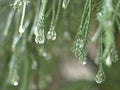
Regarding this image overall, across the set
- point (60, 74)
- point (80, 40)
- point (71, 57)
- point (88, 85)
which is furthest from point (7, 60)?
point (60, 74)

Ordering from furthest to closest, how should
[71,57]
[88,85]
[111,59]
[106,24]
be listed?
[71,57], [88,85], [111,59], [106,24]

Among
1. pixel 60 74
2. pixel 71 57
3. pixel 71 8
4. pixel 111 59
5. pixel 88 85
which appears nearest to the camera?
pixel 111 59

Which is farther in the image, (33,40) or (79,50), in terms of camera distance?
(33,40)

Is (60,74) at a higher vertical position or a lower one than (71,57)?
lower

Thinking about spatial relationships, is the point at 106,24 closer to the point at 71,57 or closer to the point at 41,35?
the point at 41,35

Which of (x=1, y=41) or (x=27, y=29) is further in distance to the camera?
(x=1, y=41)

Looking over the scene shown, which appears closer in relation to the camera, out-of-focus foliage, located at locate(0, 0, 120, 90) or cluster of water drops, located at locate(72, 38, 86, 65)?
cluster of water drops, located at locate(72, 38, 86, 65)

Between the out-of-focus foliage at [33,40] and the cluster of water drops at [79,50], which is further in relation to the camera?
the out-of-focus foliage at [33,40]

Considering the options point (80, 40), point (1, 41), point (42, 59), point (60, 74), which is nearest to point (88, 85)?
point (42, 59)

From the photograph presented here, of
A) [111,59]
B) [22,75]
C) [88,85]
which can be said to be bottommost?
[88,85]
